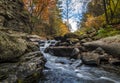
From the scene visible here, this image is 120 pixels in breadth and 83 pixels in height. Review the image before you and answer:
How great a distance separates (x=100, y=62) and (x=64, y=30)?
1446 inches

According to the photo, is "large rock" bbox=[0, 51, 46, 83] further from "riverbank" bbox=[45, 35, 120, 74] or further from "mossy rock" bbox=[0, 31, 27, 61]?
"riverbank" bbox=[45, 35, 120, 74]

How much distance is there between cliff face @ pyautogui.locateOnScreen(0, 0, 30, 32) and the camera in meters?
19.2

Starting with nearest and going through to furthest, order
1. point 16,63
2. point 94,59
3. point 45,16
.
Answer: point 16,63
point 94,59
point 45,16

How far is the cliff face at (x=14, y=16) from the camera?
755 inches

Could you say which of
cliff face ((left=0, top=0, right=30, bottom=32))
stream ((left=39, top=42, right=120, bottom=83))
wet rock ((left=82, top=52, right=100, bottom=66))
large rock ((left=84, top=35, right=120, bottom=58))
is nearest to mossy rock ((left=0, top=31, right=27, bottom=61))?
stream ((left=39, top=42, right=120, bottom=83))

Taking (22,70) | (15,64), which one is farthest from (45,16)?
(22,70)

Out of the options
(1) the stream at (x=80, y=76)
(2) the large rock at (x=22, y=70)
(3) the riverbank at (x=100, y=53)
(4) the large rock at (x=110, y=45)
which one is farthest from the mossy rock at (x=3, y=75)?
(4) the large rock at (x=110, y=45)

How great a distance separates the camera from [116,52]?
11.5 metres

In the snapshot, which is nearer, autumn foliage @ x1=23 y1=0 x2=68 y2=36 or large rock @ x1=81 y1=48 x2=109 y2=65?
large rock @ x1=81 y1=48 x2=109 y2=65

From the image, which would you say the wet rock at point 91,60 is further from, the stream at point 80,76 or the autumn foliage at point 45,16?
the autumn foliage at point 45,16

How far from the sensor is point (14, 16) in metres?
22.0

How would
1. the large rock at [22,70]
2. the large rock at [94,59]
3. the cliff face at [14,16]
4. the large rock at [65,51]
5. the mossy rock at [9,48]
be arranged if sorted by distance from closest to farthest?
the large rock at [22,70] < the mossy rock at [9,48] < the large rock at [94,59] < the large rock at [65,51] < the cliff face at [14,16]

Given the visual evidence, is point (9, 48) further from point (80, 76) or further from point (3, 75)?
point (80, 76)

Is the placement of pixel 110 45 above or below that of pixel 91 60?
above
